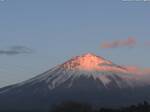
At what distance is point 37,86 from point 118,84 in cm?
1938

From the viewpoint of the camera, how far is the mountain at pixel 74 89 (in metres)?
157

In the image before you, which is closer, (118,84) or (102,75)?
(118,84)

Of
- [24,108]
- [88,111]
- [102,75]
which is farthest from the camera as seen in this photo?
[102,75]

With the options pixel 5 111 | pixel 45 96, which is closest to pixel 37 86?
pixel 45 96

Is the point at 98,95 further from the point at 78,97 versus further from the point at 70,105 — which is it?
the point at 70,105

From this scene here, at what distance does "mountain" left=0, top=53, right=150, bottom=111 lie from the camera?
15675 cm

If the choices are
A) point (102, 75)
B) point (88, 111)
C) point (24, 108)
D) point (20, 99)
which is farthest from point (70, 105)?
point (102, 75)

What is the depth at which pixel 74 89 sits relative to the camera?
169 meters

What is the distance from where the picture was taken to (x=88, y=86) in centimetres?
17662

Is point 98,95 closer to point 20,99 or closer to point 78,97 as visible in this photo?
point 78,97

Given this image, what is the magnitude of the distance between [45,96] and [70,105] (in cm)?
9121

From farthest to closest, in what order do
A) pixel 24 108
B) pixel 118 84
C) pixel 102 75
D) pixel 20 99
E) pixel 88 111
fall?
pixel 102 75, pixel 118 84, pixel 20 99, pixel 24 108, pixel 88 111

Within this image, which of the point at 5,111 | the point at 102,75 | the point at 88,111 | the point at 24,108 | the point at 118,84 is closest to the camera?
the point at 88,111

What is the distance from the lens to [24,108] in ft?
489
